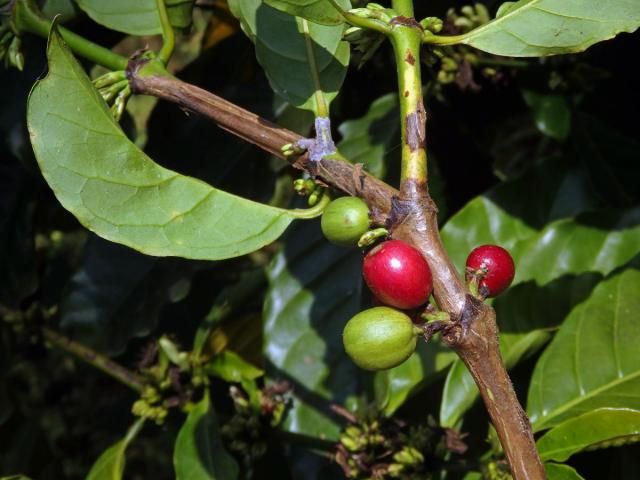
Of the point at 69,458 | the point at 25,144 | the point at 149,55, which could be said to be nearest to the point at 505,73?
the point at 149,55

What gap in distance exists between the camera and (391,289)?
1.04 meters

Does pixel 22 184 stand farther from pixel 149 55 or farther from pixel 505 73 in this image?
pixel 505 73

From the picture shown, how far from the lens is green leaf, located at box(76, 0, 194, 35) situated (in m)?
1.60

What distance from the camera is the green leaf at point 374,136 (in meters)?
1.98

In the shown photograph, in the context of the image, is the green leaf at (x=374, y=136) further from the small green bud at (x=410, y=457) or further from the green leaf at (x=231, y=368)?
the small green bud at (x=410, y=457)

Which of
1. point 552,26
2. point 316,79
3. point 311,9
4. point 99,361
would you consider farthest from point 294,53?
point 99,361

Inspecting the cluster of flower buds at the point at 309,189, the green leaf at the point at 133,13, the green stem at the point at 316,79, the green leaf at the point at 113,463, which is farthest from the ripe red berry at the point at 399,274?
the green leaf at the point at 113,463

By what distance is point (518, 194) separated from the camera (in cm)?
188

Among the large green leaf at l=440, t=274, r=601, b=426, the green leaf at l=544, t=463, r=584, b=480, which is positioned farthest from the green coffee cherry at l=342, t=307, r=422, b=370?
the large green leaf at l=440, t=274, r=601, b=426

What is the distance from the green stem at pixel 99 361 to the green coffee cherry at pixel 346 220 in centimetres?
89

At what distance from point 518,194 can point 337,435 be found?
27.9 inches

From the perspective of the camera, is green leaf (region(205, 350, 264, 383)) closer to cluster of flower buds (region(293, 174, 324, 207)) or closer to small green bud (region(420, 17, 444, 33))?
cluster of flower buds (region(293, 174, 324, 207))

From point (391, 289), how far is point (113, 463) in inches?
40.3

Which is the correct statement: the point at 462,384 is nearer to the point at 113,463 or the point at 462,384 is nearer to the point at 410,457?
the point at 410,457
